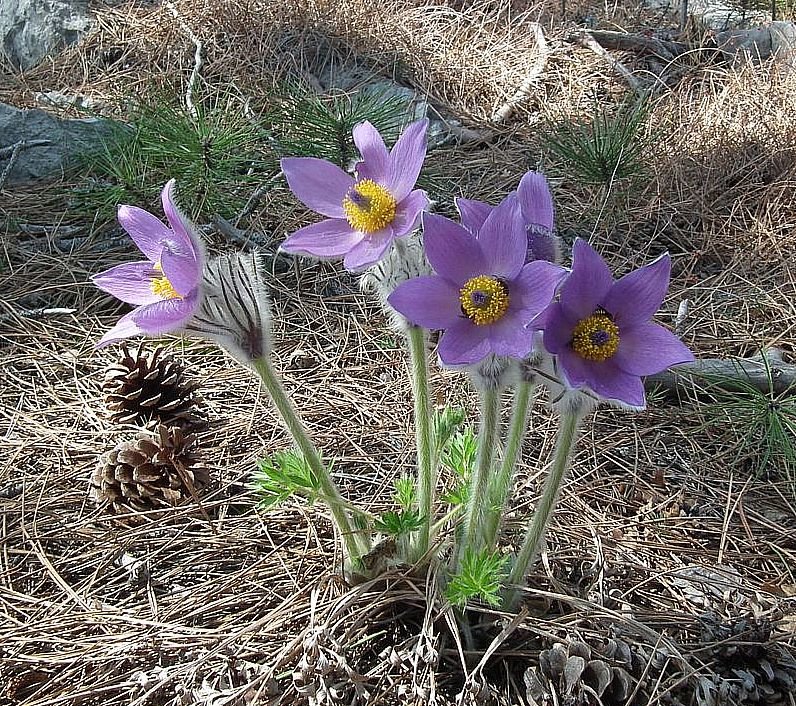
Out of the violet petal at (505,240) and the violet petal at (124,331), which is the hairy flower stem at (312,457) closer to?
the violet petal at (124,331)

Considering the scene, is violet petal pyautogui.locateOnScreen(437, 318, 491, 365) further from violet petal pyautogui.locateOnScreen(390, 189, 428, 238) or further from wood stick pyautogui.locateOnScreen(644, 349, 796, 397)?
wood stick pyautogui.locateOnScreen(644, 349, 796, 397)

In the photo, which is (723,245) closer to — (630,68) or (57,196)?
(630,68)

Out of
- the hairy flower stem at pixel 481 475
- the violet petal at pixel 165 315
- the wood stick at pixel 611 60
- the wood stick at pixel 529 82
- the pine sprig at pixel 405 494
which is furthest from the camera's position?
the wood stick at pixel 611 60

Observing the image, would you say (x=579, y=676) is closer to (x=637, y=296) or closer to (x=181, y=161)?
(x=637, y=296)

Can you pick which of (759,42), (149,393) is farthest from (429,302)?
(759,42)

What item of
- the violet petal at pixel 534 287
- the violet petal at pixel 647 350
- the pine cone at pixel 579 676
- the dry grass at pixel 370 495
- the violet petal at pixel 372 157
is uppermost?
the violet petal at pixel 372 157

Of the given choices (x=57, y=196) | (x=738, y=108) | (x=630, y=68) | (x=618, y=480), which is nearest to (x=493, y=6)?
(x=630, y=68)

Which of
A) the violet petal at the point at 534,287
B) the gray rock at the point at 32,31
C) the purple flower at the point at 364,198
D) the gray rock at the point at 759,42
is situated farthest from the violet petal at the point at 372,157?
the gray rock at the point at 32,31
